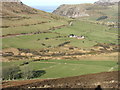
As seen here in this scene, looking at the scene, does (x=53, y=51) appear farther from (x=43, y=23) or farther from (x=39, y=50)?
(x=43, y=23)

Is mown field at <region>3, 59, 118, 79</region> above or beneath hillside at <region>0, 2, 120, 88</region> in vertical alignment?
beneath

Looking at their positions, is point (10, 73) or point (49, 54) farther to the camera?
point (49, 54)

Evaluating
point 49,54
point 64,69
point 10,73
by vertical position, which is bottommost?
point 64,69

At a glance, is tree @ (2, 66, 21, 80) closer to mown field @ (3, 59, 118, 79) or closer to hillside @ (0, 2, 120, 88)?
hillside @ (0, 2, 120, 88)

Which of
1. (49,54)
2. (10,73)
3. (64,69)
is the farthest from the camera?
(49,54)

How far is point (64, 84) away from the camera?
3072 cm

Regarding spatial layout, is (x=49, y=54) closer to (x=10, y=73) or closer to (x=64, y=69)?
(x=64, y=69)

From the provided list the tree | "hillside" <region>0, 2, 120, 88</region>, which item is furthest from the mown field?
the tree

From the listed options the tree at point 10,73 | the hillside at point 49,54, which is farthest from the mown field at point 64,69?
the tree at point 10,73

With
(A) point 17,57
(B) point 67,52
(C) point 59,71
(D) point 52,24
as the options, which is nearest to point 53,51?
(B) point 67,52

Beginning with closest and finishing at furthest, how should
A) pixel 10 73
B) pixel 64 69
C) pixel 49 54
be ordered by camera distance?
pixel 10 73, pixel 64 69, pixel 49 54

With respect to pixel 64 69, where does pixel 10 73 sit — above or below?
above

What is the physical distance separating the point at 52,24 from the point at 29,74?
365 feet

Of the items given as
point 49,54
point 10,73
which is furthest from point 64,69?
point 49,54
